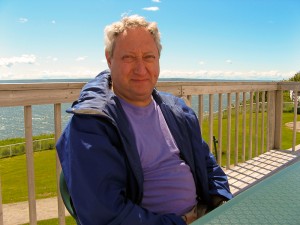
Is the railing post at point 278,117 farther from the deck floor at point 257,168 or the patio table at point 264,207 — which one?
the patio table at point 264,207

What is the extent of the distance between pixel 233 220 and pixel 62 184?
0.68 m

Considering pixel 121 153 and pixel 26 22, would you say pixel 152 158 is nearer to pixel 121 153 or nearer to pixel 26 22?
pixel 121 153

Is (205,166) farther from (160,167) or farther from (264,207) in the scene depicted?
(264,207)

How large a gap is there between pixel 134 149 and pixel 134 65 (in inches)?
16.1

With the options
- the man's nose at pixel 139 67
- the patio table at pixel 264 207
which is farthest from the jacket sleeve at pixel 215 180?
the man's nose at pixel 139 67

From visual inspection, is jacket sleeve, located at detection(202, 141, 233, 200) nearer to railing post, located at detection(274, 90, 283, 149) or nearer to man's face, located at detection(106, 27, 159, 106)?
man's face, located at detection(106, 27, 159, 106)

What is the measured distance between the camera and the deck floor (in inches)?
126

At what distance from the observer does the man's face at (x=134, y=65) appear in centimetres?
138

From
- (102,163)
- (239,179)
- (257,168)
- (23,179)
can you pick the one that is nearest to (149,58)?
(102,163)

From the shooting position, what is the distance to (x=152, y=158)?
4.47 feet

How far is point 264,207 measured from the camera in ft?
3.28

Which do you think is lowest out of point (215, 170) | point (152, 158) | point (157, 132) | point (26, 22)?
point (215, 170)

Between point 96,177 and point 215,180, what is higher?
point 96,177

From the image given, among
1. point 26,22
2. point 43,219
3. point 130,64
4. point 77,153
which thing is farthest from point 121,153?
point 26,22
